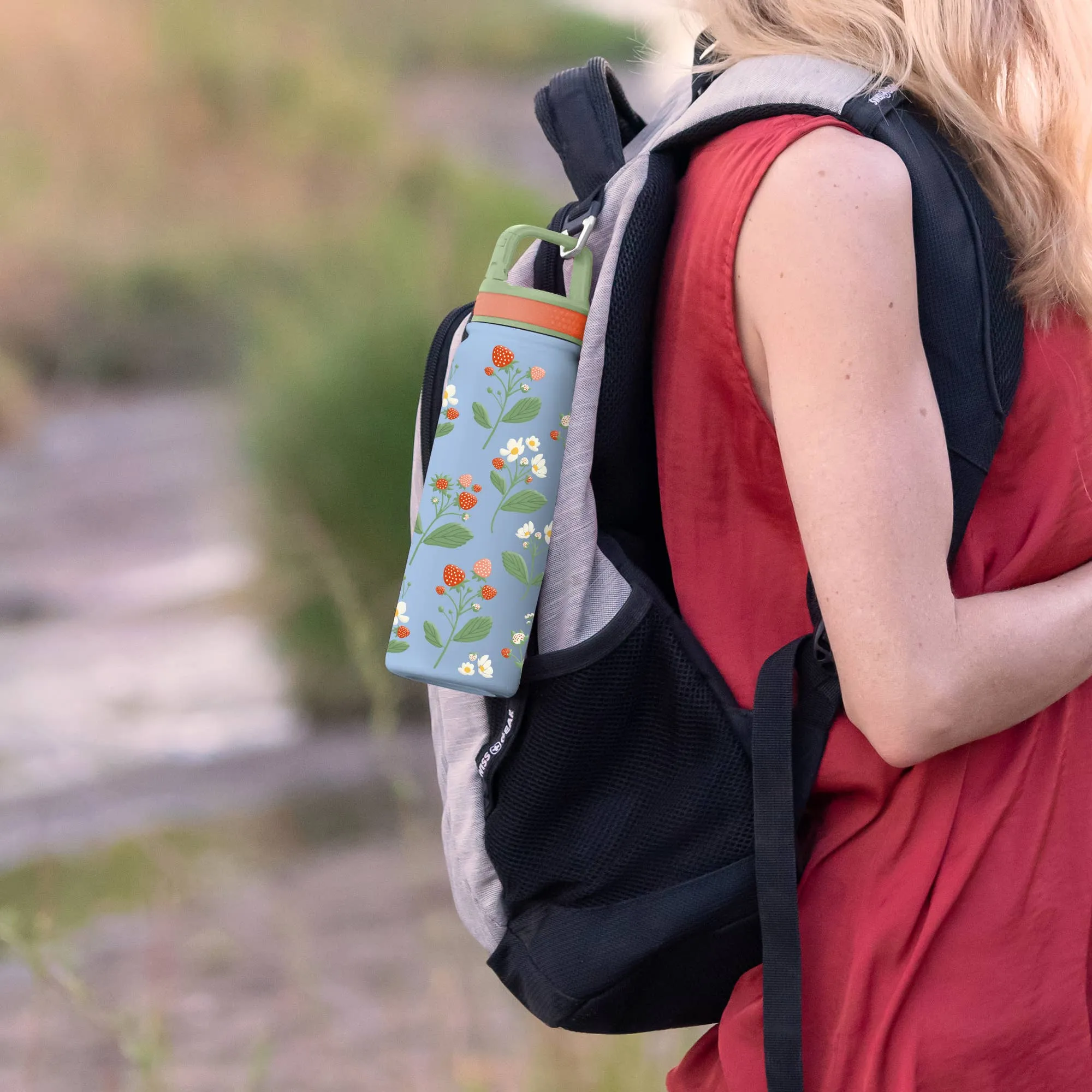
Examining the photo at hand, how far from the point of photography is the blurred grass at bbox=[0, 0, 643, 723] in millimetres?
3277

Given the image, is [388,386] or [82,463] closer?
[388,386]

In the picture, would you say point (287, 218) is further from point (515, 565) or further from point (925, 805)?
point (925, 805)

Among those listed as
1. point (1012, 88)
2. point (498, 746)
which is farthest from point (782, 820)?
point (1012, 88)

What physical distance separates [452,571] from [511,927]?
0.31 metres

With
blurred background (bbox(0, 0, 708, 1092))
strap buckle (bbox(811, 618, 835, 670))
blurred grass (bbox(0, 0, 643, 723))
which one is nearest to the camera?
strap buckle (bbox(811, 618, 835, 670))

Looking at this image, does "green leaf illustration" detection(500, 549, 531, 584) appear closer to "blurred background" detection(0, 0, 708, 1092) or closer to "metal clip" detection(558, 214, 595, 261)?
"metal clip" detection(558, 214, 595, 261)

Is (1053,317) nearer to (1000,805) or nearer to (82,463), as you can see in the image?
(1000,805)

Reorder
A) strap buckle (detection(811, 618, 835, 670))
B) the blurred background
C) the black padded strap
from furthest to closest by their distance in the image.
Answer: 1. the blurred background
2. the black padded strap
3. strap buckle (detection(811, 618, 835, 670))

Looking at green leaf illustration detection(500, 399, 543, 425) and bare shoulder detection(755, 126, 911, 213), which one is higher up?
bare shoulder detection(755, 126, 911, 213)

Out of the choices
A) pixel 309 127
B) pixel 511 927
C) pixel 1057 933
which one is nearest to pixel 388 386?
pixel 309 127

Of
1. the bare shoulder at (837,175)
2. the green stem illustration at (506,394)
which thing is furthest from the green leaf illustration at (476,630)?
the bare shoulder at (837,175)

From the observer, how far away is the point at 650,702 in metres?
0.87

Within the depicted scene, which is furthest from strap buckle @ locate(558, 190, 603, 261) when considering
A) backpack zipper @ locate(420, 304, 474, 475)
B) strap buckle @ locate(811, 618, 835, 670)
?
strap buckle @ locate(811, 618, 835, 670)

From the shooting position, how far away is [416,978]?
2.64m
